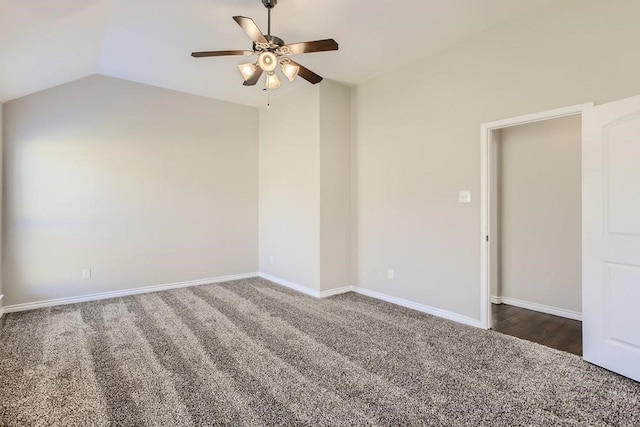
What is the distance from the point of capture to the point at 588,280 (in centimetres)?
253

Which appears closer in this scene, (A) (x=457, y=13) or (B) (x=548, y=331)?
(A) (x=457, y=13)

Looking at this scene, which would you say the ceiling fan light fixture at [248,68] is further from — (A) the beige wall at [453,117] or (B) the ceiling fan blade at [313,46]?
(A) the beige wall at [453,117]

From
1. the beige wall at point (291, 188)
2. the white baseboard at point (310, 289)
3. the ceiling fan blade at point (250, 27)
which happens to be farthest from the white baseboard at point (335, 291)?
the ceiling fan blade at point (250, 27)

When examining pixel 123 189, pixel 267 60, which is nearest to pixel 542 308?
pixel 267 60

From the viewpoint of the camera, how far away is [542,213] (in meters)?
3.81

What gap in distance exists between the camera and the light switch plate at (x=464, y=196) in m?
3.36

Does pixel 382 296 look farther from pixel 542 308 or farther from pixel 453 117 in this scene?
pixel 453 117

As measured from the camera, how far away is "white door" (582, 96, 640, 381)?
2262 mm

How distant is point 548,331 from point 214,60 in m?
4.68

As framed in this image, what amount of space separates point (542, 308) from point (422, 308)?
1427mm

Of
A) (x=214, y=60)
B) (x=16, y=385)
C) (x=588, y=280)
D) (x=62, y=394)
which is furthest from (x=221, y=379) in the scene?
(x=214, y=60)

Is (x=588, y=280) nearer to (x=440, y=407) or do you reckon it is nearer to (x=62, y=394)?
(x=440, y=407)

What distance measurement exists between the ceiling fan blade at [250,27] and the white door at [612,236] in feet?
8.55

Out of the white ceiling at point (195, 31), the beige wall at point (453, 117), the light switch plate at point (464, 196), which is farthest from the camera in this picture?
the light switch plate at point (464, 196)
